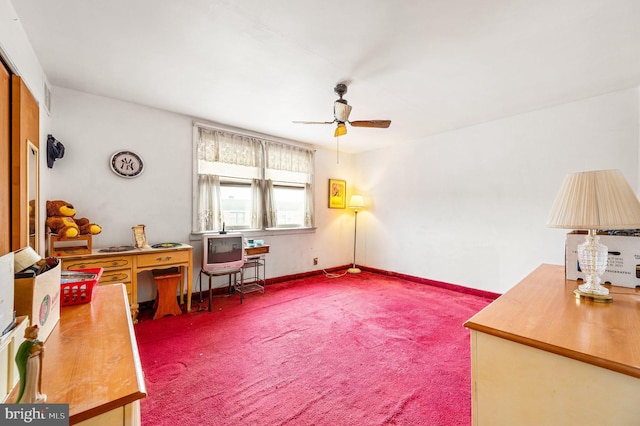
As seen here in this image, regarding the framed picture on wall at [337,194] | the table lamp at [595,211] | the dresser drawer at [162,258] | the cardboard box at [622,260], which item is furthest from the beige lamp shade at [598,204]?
the framed picture on wall at [337,194]

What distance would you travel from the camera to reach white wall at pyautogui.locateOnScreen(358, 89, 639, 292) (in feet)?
9.73

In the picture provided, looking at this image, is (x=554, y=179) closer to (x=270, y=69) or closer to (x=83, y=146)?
(x=270, y=69)

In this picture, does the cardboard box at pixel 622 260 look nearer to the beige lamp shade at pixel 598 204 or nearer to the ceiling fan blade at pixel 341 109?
the beige lamp shade at pixel 598 204

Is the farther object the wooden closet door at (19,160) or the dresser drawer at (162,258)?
the dresser drawer at (162,258)

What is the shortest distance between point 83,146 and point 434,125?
14.3 ft

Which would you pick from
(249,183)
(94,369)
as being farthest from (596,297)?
(249,183)

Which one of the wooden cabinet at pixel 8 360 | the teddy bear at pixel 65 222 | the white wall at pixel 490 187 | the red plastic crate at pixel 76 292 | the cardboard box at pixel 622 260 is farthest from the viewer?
the white wall at pixel 490 187

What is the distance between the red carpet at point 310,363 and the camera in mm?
1648

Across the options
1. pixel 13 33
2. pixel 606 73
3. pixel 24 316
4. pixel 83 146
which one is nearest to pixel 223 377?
pixel 24 316

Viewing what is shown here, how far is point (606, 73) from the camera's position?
2441 mm

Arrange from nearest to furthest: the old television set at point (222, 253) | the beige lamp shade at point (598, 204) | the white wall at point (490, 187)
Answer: the beige lamp shade at point (598, 204)
the white wall at point (490, 187)
the old television set at point (222, 253)

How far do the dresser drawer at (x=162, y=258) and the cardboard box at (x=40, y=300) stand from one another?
1852 mm

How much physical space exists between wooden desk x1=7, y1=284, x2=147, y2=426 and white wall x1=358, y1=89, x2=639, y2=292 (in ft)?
13.5

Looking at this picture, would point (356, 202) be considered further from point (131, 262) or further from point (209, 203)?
point (131, 262)
